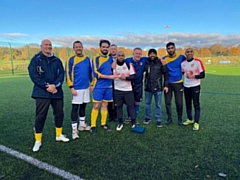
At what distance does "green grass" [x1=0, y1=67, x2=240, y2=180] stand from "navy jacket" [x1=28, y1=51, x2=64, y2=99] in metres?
0.97

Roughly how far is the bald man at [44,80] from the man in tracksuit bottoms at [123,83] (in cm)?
127

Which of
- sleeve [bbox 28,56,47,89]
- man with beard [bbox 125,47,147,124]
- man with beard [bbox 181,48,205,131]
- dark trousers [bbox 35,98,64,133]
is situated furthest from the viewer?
man with beard [bbox 125,47,147,124]

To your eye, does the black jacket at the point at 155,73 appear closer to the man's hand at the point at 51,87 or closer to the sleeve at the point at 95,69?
the sleeve at the point at 95,69

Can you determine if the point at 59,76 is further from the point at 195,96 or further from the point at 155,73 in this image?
the point at 195,96

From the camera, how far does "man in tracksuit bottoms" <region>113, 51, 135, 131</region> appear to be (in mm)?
4527

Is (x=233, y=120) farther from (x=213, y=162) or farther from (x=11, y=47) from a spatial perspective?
(x=11, y=47)

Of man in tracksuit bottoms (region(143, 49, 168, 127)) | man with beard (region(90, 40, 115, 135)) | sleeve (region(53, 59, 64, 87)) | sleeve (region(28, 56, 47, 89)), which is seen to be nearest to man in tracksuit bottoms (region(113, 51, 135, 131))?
man with beard (region(90, 40, 115, 135))

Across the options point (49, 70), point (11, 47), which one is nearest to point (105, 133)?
point (49, 70)

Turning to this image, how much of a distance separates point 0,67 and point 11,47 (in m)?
2.85

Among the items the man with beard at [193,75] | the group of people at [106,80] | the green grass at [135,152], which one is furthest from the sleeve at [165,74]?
the green grass at [135,152]

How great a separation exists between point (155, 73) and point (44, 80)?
240 centimetres

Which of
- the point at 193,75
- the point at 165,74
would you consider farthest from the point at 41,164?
the point at 193,75

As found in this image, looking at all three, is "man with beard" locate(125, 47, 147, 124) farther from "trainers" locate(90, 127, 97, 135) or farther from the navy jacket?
the navy jacket

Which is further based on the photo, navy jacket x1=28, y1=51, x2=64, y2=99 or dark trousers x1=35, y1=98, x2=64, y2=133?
dark trousers x1=35, y1=98, x2=64, y2=133
